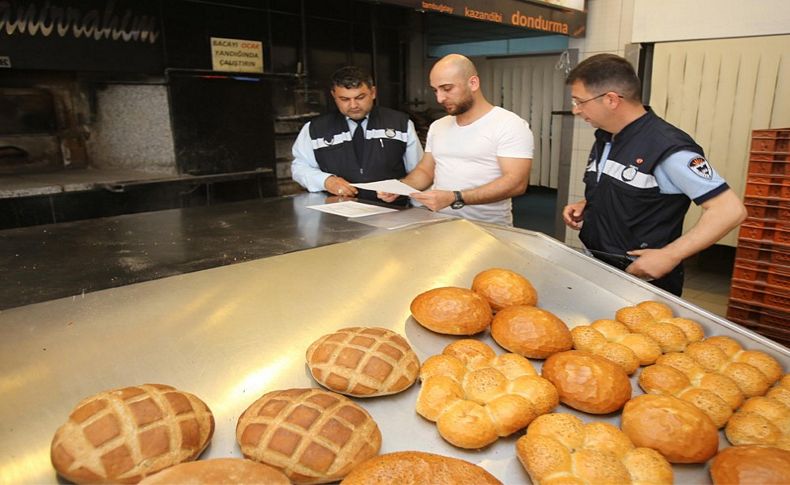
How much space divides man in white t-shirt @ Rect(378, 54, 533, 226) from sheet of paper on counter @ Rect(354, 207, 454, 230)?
16.7 inches

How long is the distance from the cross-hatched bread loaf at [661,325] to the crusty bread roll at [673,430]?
0.98 feet

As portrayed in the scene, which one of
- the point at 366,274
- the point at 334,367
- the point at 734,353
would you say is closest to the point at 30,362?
the point at 334,367

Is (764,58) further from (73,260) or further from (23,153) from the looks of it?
(23,153)

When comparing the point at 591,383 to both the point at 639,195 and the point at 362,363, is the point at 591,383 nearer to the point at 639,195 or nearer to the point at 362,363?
the point at 362,363

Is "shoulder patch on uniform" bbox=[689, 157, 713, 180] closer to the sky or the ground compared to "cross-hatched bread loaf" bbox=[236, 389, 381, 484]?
closer to the sky

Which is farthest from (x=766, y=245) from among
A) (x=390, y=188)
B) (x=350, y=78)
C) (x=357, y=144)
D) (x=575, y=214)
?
(x=350, y=78)

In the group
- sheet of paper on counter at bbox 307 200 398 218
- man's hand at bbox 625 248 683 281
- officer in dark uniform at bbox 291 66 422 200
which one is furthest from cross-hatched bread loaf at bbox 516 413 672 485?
officer in dark uniform at bbox 291 66 422 200

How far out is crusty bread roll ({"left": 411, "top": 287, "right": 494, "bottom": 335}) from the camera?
1.20 meters

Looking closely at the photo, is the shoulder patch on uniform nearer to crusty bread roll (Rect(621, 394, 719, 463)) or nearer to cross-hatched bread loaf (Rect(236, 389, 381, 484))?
crusty bread roll (Rect(621, 394, 719, 463))

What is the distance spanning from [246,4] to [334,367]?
466cm

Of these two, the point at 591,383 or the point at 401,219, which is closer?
the point at 591,383

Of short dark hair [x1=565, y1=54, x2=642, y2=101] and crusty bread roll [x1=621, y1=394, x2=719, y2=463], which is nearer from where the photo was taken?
crusty bread roll [x1=621, y1=394, x2=719, y2=463]

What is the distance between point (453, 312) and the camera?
1.21 meters

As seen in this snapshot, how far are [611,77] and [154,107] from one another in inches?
143
